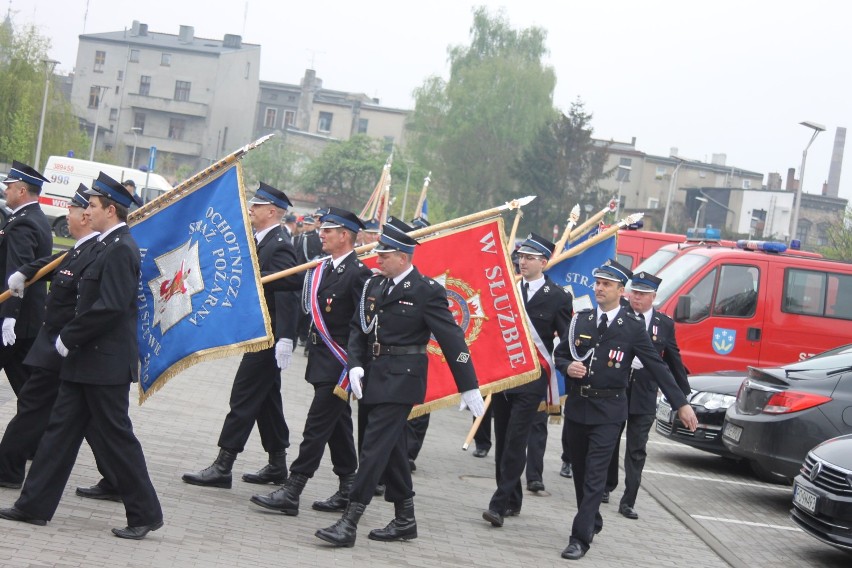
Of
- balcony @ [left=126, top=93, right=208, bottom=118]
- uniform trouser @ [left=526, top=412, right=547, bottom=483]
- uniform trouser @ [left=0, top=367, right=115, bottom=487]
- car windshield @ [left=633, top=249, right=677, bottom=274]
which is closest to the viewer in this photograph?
uniform trouser @ [left=0, top=367, right=115, bottom=487]

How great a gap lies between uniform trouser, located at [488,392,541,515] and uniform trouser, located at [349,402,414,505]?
127 centimetres

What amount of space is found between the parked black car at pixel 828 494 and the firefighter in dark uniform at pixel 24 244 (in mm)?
5837

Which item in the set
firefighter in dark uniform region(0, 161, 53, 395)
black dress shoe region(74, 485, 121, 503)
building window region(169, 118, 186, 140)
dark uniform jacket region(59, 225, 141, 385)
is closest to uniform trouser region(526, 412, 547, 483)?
black dress shoe region(74, 485, 121, 503)

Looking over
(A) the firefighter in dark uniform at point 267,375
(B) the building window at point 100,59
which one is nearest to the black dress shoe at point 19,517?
(A) the firefighter in dark uniform at point 267,375

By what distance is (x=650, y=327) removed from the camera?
10.4 m

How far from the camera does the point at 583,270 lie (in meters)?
12.7

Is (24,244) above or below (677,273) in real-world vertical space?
below

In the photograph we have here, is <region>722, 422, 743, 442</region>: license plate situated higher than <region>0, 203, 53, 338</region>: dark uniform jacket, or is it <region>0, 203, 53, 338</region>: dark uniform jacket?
<region>0, 203, 53, 338</region>: dark uniform jacket

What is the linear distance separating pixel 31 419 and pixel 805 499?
5.66m

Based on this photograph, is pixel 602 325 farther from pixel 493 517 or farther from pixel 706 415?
pixel 706 415

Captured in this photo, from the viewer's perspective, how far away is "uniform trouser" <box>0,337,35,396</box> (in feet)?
28.0

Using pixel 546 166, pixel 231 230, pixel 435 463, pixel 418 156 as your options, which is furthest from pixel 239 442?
pixel 418 156

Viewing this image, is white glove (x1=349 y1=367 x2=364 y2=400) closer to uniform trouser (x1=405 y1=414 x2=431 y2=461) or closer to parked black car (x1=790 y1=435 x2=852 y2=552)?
uniform trouser (x1=405 y1=414 x2=431 y2=461)

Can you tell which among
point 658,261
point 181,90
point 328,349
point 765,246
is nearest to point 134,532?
point 328,349
